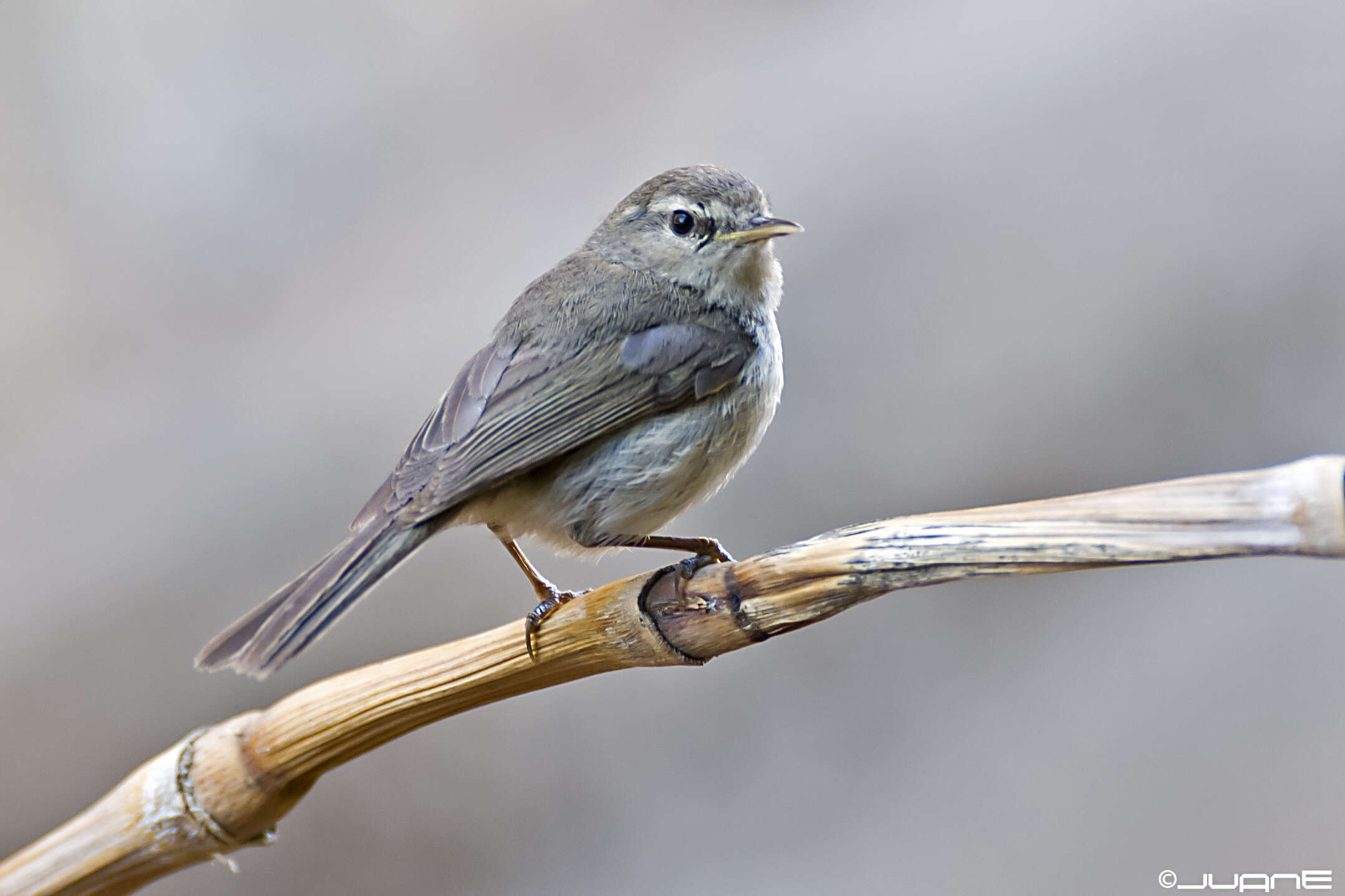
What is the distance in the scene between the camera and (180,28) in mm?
4355

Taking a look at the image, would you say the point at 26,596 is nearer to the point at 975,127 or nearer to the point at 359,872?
the point at 359,872

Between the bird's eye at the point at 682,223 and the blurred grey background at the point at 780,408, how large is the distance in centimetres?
151

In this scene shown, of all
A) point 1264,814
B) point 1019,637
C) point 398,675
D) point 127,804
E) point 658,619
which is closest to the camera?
point 658,619

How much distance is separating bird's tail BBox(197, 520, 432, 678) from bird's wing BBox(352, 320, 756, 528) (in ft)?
0.24

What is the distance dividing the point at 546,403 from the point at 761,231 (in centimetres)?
59

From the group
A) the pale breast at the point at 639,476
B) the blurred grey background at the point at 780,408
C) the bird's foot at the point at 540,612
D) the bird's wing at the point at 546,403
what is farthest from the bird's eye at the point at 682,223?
the blurred grey background at the point at 780,408

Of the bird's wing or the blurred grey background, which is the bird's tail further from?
the blurred grey background

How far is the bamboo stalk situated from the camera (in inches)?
49.8

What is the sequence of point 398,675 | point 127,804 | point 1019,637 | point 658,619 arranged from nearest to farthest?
point 658,619
point 398,675
point 127,804
point 1019,637

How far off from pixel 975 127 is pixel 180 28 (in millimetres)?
3205

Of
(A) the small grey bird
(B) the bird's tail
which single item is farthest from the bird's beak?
(B) the bird's tail

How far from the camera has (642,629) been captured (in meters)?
1.81

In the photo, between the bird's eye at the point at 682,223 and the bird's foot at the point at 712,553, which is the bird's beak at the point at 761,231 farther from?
the bird's foot at the point at 712,553

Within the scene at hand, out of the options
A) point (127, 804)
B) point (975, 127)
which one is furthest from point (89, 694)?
point (975, 127)
